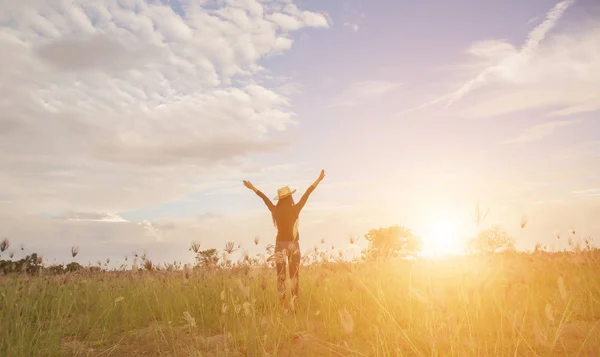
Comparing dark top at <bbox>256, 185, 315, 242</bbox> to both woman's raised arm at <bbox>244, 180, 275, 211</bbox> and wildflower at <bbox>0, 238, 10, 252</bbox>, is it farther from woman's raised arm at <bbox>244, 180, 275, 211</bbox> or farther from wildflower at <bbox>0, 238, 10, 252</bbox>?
wildflower at <bbox>0, 238, 10, 252</bbox>

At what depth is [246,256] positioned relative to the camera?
7.58m

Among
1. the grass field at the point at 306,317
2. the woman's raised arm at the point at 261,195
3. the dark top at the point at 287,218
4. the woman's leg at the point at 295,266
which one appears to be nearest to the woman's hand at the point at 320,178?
the dark top at the point at 287,218

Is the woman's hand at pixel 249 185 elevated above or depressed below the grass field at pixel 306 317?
above

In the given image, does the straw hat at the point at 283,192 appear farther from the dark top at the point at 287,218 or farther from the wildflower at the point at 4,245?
the wildflower at the point at 4,245

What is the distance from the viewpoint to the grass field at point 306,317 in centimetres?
487

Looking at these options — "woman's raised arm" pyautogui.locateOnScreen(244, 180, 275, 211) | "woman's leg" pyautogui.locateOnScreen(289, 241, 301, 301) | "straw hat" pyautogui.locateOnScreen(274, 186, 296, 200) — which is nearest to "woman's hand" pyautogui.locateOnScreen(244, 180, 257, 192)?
"woman's raised arm" pyautogui.locateOnScreen(244, 180, 275, 211)

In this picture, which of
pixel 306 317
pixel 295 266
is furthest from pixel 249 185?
pixel 306 317

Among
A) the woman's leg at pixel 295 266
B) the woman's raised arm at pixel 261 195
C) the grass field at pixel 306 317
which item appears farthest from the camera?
the woman's raised arm at pixel 261 195

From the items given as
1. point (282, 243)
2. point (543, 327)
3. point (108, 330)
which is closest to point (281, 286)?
point (282, 243)

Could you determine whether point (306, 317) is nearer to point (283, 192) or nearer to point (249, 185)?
point (283, 192)

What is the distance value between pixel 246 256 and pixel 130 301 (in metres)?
2.77

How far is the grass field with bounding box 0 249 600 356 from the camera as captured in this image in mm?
4867

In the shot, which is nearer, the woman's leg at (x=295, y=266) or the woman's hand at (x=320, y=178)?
the woman's leg at (x=295, y=266)

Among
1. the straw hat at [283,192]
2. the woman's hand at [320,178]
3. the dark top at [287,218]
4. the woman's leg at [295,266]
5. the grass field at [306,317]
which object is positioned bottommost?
the grass field at [306,317]
